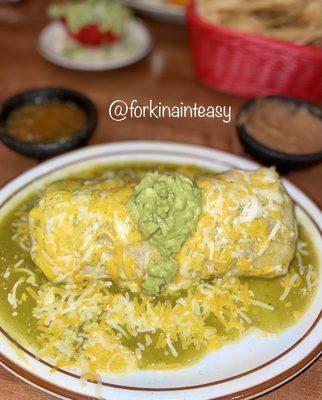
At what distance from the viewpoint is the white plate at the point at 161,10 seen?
392cm

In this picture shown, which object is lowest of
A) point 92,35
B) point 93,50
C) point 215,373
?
point 215,373

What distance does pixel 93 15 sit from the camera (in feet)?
11.6

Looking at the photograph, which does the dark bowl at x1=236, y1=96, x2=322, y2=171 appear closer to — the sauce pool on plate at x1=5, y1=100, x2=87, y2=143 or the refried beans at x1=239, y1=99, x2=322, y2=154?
the refried beans at x1=239, y1=99, x2=322, y2=154

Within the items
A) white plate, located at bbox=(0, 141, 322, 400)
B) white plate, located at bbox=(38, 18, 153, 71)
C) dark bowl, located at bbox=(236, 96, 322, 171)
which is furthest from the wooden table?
white plate, located at bbox=(0, 141, 322, 400)

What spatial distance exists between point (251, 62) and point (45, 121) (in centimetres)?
135

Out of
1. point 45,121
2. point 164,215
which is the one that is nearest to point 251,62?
point 45,121

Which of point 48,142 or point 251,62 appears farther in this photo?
point 251,62

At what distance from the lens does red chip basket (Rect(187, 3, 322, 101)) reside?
9.68 ft

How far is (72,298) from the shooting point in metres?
1.99

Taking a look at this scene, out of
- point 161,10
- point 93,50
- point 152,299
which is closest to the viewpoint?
point 152,299

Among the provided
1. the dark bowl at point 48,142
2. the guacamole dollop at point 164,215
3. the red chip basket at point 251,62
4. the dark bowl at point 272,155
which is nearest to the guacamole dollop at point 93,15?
the red chip basket at point 251,62

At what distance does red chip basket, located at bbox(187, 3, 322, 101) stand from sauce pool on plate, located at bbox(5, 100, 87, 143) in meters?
0.97

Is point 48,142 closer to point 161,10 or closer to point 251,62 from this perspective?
point 251,62

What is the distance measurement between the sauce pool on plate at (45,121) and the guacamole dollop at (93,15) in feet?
2.93
